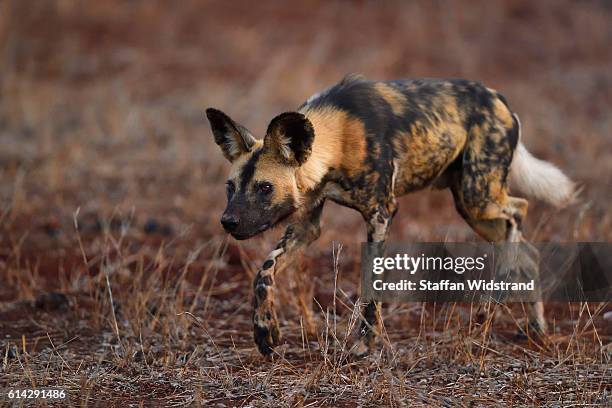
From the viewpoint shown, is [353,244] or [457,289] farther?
[353,244]

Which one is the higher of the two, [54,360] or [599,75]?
[599,75]

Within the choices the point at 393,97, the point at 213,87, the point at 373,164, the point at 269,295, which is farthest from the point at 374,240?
the point at 213,87

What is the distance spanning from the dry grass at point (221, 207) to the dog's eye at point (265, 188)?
1.46ft

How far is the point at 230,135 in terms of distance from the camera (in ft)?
12.9

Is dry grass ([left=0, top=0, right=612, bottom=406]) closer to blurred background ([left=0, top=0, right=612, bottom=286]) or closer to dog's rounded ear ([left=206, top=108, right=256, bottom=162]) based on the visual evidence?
blurred background ([left=0, top=0, right=612, bottom=286])

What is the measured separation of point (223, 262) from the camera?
570 centimetres

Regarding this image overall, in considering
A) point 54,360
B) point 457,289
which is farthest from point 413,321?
point 54,360

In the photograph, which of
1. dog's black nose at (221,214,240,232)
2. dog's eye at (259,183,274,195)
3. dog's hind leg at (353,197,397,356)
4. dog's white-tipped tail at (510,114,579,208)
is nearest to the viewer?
dog's black nose at (221,214,240,232)

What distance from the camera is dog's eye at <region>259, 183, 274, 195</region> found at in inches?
150

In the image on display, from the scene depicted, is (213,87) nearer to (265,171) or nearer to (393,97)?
(393,97)

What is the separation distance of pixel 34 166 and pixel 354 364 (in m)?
5.27

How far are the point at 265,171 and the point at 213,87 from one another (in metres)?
7.79

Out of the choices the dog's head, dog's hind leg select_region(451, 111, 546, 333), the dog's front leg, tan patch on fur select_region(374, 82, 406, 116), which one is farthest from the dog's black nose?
dog's hind leg select_region(451, 111, 546, 333)

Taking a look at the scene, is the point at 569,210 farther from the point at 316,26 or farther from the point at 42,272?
the point at 316,26
